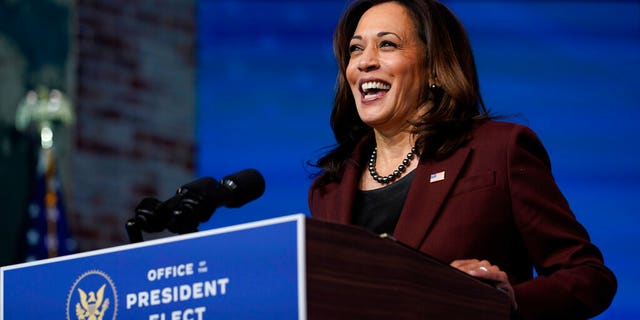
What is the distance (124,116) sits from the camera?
5.71 m

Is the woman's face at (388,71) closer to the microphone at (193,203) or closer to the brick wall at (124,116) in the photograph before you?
the microphone at (193,203)

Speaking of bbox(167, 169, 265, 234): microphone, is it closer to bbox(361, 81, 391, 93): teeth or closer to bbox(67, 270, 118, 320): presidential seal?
bbox(67, 270, 118, 320): presidential seal

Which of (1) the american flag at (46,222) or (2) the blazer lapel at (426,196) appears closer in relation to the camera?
(2) the blazer lapel at (426,196)

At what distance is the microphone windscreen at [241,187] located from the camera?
72.9 inches

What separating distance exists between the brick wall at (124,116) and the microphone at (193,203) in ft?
12.4

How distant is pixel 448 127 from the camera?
2.14m

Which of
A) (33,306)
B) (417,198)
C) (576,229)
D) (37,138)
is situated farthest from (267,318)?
(37,138)

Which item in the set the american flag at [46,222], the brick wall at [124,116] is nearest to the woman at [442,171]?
the american flag at [46,222]

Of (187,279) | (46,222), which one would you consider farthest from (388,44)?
(46,222)

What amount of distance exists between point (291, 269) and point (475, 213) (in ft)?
2.15

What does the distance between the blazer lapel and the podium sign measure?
0.56 meters

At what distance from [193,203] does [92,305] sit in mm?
245

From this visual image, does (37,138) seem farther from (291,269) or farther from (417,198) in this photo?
(291,269)

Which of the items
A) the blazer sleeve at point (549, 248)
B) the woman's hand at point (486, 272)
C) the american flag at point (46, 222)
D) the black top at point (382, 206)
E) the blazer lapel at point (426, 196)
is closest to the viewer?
the woman's hand at point (486, 272)
